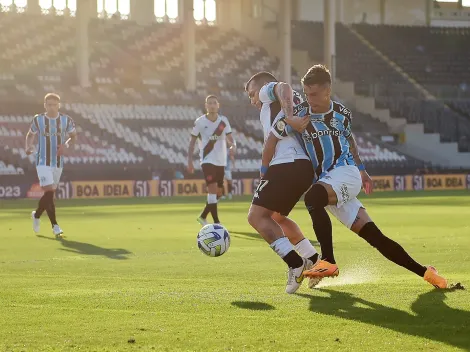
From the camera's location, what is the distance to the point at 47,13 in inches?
1940

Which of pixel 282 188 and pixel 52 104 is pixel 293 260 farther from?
pixel 52 104

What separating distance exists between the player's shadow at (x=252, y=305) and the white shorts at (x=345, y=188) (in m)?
1.16

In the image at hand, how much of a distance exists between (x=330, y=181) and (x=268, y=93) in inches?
43.4

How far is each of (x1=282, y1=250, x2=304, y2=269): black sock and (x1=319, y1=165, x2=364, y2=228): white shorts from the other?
483 mm

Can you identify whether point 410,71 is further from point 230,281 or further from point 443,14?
point 230,281

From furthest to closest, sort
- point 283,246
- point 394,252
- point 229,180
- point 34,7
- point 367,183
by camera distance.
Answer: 1. point 34,7
2. point 229,180
3. point 367,183
4. point 283,246
5. point 394,252

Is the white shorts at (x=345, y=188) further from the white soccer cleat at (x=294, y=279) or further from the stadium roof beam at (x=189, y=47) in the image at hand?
the stadium roof beam at (x=189, y=47)

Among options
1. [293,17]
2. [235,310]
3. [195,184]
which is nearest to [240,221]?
[235,310]

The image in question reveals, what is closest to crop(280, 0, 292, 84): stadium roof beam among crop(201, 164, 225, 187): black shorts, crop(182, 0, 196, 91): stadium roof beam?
crop(182, 0, 196, 91): stadium roof beam

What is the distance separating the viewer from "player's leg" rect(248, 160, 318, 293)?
8.03 m

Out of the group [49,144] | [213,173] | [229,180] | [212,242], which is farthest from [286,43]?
[212,242]

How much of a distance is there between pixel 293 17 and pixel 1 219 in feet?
116

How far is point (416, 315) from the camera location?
643cm

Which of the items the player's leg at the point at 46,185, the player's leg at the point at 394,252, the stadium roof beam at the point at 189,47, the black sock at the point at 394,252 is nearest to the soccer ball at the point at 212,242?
the player's leg at the point at 394,252
